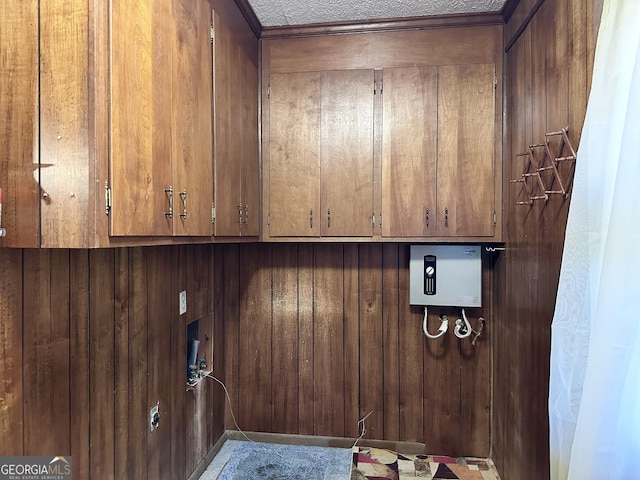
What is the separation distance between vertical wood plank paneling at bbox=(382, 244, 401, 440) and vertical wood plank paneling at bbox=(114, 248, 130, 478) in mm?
1414

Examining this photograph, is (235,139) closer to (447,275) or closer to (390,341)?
(447,275)

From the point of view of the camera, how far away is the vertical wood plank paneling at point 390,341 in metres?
2.29

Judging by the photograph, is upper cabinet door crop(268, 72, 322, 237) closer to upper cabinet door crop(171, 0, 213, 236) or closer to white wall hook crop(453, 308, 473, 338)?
upper cabinet door crop(171, 0, 213, 236)

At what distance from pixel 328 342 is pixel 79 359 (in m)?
1.41

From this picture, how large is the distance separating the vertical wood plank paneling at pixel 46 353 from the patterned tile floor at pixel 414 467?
58.2 inches

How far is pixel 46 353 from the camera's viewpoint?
1.15 m

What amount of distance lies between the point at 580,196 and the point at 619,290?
280mm

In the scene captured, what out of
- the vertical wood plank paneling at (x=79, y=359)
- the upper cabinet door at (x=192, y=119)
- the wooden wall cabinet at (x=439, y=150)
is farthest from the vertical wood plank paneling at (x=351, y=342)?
the vertical wood plank paneling at (x=79, y=359)

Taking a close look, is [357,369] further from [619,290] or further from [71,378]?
[619,290]

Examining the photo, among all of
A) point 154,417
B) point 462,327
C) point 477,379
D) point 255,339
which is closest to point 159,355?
point 154,417

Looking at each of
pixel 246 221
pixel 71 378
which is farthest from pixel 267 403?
pixel 71 378

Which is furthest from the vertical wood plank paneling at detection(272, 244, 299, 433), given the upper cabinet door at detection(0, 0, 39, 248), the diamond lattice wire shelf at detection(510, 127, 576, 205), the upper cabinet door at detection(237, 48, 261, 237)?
the upper cabinet door at detection(0, 0, 39, 248)

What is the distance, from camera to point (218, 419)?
2.36 m

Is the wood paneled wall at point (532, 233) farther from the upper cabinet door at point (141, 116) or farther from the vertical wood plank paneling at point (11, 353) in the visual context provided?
the vertical wood plank paneling at point (11, 353)
